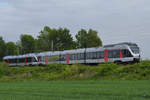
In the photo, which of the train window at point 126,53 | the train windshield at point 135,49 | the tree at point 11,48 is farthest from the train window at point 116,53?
the tree at point 11,48

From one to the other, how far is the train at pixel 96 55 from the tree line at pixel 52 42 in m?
26.3

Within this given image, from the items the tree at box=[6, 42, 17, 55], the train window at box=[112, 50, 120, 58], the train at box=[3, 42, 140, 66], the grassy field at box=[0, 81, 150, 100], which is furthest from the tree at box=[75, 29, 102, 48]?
the grassy field at box=[0, 81, 150, 100]

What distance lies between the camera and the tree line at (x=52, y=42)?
77.6 meters

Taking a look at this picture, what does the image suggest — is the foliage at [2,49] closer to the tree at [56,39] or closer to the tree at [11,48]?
the tree at [11,48]

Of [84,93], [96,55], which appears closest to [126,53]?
[96,55]

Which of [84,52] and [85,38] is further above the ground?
[85,38]

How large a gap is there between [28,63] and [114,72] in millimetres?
29938

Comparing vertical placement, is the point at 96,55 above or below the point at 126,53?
below

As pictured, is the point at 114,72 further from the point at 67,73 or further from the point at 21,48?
the point at 21,48

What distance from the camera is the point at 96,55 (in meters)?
39.7

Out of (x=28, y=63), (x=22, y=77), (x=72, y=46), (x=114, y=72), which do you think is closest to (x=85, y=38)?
(x=72, y=46)

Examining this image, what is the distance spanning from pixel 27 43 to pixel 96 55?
6251 centimetres

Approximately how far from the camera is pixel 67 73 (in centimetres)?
3166

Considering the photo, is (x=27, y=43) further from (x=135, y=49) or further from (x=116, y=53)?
(x=135, y=49)
